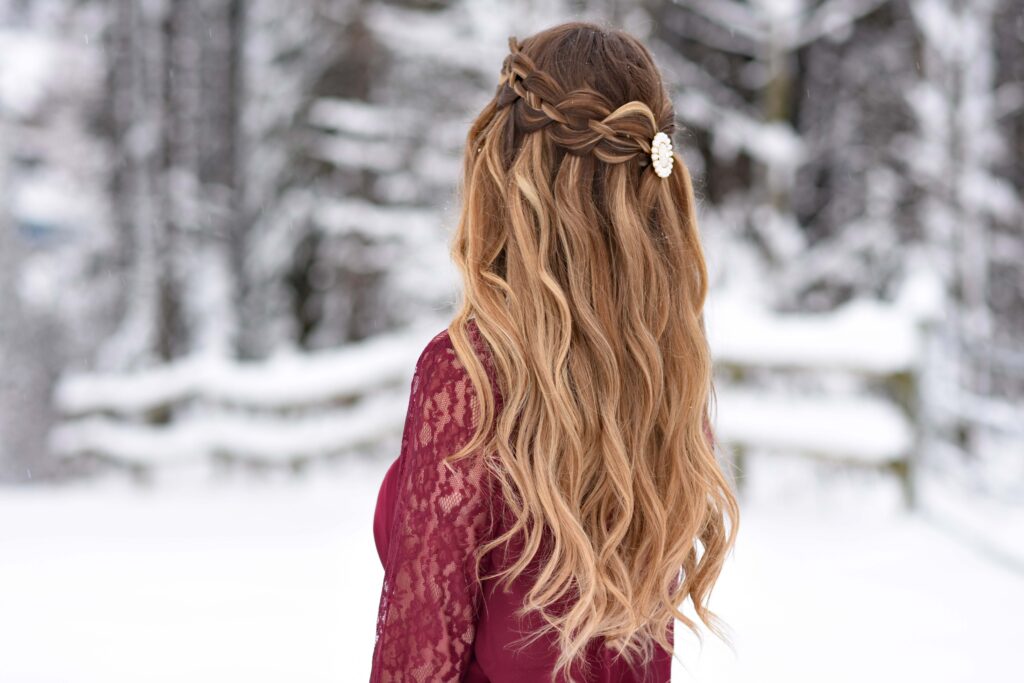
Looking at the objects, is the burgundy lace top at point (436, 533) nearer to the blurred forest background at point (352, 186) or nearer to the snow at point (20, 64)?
the blurred forest background at point (352, 186)

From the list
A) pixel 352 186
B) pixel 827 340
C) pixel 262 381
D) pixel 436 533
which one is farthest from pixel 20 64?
pixel 436 533

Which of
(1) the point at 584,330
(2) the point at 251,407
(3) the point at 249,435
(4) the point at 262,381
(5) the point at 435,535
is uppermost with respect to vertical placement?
(4) the point at 262,381

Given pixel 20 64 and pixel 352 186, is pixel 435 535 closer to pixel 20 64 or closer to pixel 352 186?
pixel 352 186

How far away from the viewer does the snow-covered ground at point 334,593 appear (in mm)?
3750

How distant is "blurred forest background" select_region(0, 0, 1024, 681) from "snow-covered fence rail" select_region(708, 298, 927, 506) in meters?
1.55

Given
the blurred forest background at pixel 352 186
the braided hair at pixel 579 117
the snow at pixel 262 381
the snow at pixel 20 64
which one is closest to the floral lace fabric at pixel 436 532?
the braided hair at pixel 579 117

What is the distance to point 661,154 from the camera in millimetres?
1649

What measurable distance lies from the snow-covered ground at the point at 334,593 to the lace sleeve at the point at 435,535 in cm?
222

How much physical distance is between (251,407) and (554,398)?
6853 mm

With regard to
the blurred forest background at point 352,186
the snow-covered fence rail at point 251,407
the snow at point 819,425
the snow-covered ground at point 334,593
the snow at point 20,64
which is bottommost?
the snow-covered ground at point 334,593

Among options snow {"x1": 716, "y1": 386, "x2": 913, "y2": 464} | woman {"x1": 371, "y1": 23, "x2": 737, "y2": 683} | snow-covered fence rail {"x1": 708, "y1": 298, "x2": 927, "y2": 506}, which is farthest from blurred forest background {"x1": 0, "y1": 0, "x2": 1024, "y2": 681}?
woman {"x1": 371, "y1": 23, "x2": 737, "y2": 683}

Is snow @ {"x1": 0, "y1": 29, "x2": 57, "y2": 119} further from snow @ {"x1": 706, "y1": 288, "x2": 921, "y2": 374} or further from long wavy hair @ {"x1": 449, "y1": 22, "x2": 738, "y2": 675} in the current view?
long wavy hair @ {"x1": 449, "y1": 22, "x2": 738, "y2": 675}

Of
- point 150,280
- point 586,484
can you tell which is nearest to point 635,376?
point 586,484

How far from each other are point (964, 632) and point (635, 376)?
3250 mm
